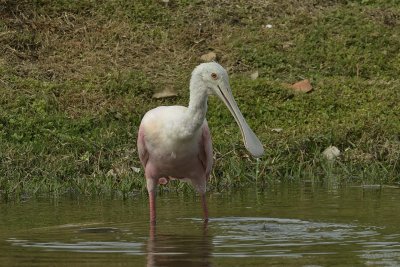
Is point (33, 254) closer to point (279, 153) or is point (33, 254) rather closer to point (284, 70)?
point (279, 153)

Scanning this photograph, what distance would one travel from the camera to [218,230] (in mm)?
8594

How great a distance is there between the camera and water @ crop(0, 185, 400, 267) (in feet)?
23.2

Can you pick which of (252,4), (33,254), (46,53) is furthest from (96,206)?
(252,4)

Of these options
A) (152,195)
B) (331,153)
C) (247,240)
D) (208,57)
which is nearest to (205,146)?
(152,195)

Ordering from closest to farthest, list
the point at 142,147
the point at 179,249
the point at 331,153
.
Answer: the point at 179,249
the point at 142,147
the point at 331,153

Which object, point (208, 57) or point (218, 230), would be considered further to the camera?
point (208, 57)

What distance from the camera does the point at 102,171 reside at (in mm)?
11266

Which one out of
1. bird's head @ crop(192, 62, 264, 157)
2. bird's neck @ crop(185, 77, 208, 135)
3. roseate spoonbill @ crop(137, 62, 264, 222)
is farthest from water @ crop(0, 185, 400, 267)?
bird's neck @ crop(185, 77, 208, 135)

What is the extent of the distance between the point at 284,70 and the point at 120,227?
21.3 ft

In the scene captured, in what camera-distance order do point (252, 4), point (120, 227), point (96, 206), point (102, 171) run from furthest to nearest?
1. point (252, 4)
2. point (102, 171)
3. point (96, 206)
4. point (120, 227)

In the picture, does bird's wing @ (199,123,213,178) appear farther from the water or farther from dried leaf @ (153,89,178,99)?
dried leaf @ (153,89,178,99)

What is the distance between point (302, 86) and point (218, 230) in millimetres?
5861

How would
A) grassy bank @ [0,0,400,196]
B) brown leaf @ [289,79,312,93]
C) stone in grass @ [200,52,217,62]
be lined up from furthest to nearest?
stone in grass @ [200,52,217,62]
brown leaf @ [289,79,312,93]
grassy bank @ [0,0,400,196]

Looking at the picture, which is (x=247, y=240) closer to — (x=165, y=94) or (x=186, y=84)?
(x=165, y=94)
